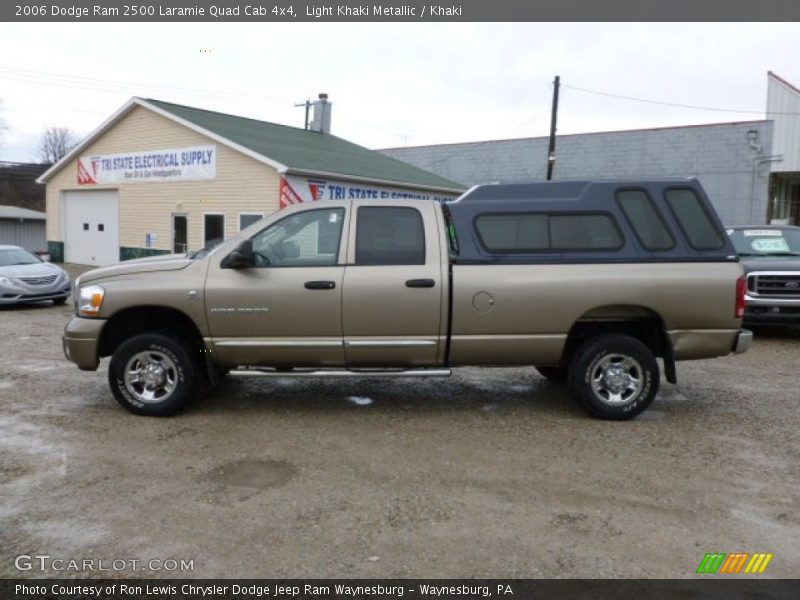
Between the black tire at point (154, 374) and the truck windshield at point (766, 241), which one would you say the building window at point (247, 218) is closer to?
the truck windshield at point (766, 241)

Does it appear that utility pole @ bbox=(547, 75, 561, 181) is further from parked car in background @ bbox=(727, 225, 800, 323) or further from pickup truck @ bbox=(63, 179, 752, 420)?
pickup truck @ bbox=(63, 179, 752, 420)

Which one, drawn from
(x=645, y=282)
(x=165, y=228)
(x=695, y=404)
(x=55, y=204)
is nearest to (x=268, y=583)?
(x=645, y=282)

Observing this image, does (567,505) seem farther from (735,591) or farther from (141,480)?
(141,480)

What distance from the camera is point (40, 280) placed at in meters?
13.9

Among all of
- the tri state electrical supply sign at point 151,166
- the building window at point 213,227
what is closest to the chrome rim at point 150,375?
the building window at point 213,227

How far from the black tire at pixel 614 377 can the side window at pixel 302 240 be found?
2.38m

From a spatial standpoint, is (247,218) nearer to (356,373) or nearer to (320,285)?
(320,285)

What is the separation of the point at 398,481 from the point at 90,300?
322 centimetres

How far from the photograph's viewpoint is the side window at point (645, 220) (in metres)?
5.82

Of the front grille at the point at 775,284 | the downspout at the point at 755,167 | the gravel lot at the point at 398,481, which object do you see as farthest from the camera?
the downspout at the point at 755,167

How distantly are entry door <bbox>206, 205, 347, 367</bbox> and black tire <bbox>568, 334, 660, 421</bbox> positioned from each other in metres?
2.12

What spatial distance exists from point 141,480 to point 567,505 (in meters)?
2.79

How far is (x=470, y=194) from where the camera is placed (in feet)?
19.8

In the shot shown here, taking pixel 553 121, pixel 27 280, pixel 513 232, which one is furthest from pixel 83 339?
pixel 553 121
